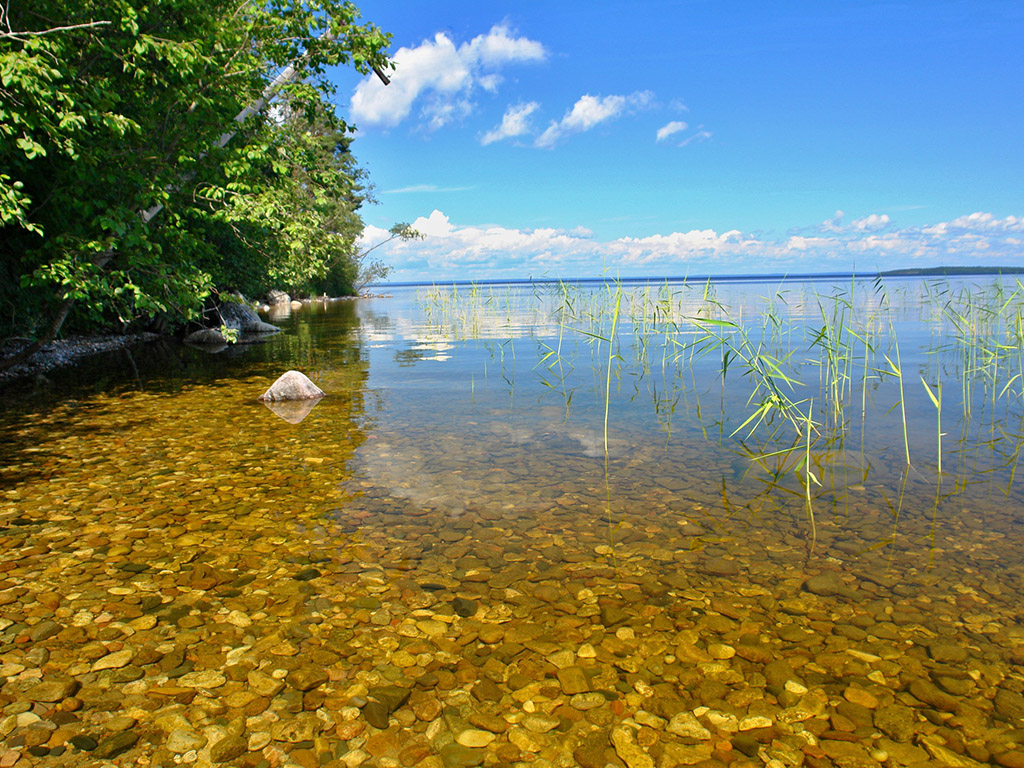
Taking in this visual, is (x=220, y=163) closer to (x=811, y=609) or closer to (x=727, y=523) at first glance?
(x=727, y=523)

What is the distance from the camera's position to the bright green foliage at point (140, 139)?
391 inches

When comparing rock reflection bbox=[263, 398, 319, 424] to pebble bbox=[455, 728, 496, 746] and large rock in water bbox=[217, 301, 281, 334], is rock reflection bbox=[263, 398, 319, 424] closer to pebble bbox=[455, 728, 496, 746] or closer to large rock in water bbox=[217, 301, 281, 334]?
pebble bbox=[455, 728, 496, 746]

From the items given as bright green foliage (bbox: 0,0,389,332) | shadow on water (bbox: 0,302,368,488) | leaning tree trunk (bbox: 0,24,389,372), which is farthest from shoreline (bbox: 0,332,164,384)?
bright green foliage (bbox: 0,0,389,332)

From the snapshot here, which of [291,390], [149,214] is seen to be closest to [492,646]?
[291,390]

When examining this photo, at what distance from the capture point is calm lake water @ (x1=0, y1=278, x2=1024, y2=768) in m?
3.28

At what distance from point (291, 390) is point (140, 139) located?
6.28 m

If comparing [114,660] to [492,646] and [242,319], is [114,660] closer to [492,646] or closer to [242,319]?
[492,646]

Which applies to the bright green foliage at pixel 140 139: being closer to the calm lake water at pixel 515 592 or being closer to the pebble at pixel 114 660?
the calm lake water at pixel 515 592

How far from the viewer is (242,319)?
30.1 m

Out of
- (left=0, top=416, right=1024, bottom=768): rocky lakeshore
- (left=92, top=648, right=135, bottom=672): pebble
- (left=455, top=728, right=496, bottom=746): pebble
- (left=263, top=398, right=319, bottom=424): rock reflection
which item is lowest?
(left=455, top=728, right=496, bottom=746): pebble

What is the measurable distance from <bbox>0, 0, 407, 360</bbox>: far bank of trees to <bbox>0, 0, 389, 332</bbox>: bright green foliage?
5 centimetres

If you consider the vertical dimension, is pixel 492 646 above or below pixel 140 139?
below

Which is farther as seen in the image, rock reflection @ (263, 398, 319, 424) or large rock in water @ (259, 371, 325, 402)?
large rock in water @ (259, 371, 325, 402)

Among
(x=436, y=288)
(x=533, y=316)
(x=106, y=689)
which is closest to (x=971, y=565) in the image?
(x=106, y=689)
